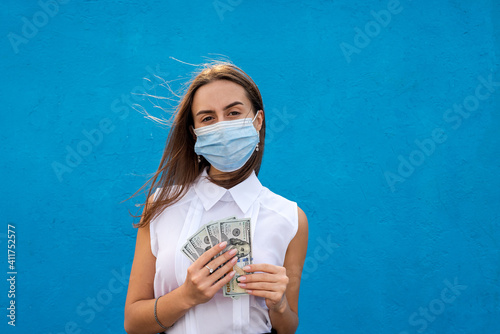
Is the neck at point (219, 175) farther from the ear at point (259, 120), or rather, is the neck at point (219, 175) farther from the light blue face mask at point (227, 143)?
the ear at point (259, 120)

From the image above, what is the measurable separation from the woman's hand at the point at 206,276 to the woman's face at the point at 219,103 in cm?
56

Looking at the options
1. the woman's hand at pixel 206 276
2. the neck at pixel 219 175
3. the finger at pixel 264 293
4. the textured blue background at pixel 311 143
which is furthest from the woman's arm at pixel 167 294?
the textured blue background at pixel 311 143

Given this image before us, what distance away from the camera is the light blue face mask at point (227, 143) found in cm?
199

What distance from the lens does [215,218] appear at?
2.03 metres

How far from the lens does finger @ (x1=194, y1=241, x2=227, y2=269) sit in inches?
68.6

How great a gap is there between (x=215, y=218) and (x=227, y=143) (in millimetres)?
324

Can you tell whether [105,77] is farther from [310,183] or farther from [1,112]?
[310,183]

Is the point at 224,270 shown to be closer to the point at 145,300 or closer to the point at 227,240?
the point at 227,240

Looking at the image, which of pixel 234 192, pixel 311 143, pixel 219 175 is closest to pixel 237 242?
pixel 234 192

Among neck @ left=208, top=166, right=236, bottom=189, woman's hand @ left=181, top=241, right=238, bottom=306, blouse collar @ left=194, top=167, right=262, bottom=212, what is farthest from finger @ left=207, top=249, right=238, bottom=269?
neck @ left=208, top=166, right=236, bottom=189

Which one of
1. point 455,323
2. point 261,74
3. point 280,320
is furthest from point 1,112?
point 455,323

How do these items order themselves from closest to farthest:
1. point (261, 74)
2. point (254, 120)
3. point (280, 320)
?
Result: point (280, 320) < point (254, 120) < point (261, 74)

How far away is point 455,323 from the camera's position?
3.73 m

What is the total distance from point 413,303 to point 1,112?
3479mm
